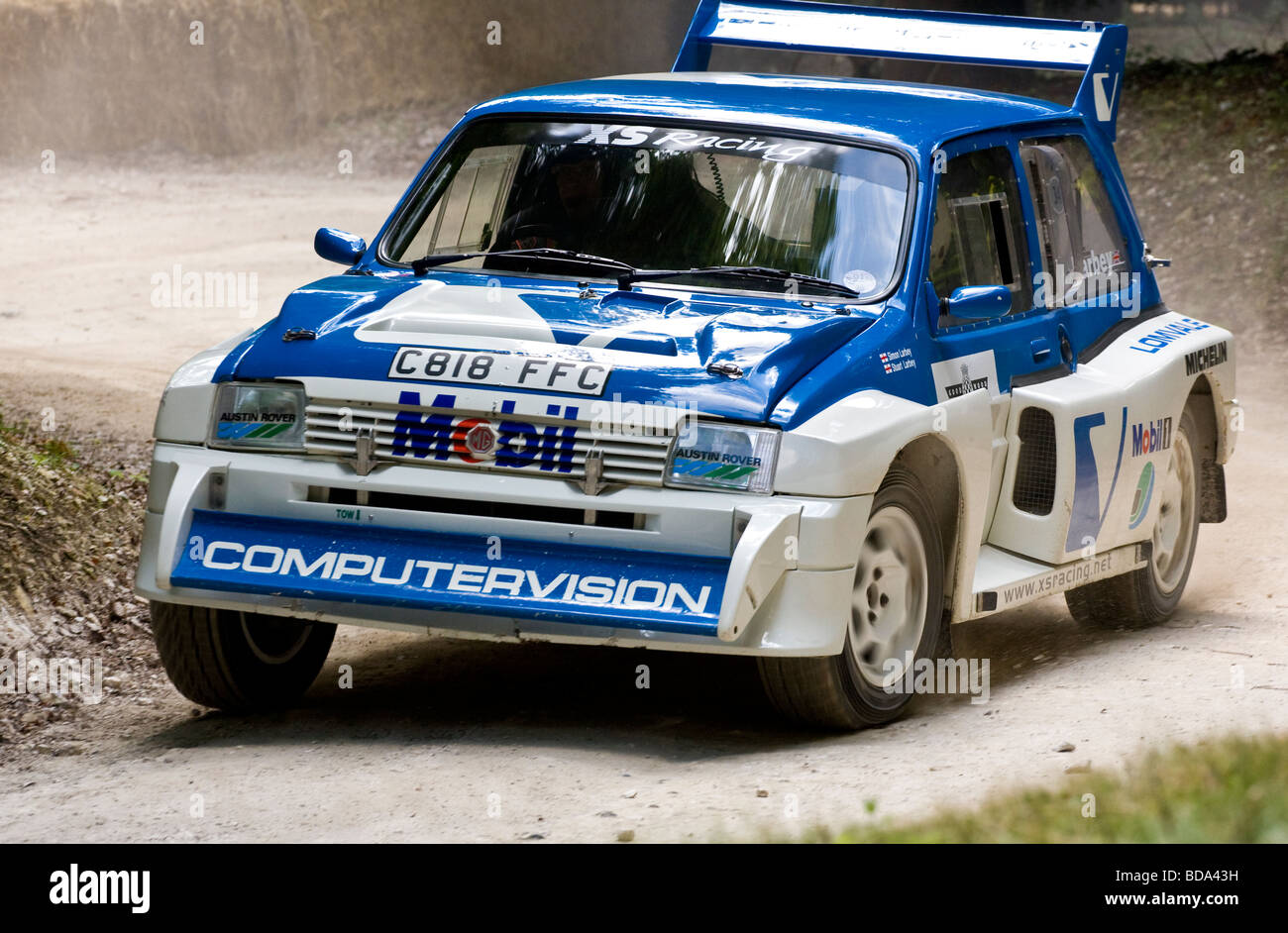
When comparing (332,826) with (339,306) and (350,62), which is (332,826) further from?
(350,62)

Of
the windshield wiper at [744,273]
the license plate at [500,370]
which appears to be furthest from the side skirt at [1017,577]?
the license plate at [500,370]

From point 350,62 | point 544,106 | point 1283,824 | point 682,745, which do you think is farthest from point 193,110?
point 1283,824

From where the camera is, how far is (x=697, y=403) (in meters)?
5.84

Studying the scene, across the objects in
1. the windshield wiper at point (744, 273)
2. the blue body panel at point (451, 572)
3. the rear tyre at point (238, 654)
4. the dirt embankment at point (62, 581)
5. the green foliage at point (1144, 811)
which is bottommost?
the dirt embankment at point (62, 581)

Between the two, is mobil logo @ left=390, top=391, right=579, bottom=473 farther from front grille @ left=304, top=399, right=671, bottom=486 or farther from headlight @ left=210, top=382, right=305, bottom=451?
headlight @ left=210, top=382, right=305, bottom=451

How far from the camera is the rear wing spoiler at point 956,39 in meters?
8.40

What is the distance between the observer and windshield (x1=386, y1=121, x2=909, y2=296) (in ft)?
22.1

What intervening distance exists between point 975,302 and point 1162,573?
255 cm

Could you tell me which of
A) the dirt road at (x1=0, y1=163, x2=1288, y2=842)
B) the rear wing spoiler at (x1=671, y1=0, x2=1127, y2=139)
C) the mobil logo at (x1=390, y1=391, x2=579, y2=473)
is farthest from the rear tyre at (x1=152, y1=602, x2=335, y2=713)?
the rear wing spoiler at (x1=671, y1=0, x2=1127, y2=139)

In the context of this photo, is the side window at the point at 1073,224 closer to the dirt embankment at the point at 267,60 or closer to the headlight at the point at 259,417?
the headlight at the point at 259,417

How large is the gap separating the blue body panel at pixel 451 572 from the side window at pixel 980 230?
1608 mm

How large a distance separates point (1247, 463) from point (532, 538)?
8.16 m

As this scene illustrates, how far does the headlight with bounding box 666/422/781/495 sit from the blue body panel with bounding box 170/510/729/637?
0.77ft

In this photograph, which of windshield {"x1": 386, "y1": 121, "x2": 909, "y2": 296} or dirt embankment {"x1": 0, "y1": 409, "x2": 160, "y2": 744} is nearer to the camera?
windshield {"x1": 386, "y1": 121, "x2": 909, "y2": 296}
